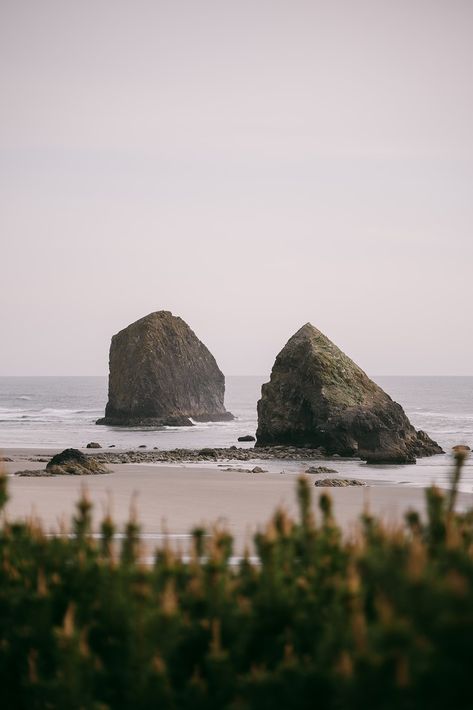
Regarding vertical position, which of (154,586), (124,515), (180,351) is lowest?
(124,515)

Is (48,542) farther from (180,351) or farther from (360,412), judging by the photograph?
(180,351)

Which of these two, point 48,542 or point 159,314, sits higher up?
point 159,314

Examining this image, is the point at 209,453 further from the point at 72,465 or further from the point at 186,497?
the point at 186,497

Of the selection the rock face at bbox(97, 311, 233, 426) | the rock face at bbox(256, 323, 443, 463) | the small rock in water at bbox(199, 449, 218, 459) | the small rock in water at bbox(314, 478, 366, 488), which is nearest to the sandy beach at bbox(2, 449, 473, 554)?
the small rock in water at bbox(314, 478, 366, 488)

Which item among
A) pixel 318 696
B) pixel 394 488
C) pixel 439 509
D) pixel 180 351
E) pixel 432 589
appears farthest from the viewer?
pixel 180 351

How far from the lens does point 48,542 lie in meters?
5.27

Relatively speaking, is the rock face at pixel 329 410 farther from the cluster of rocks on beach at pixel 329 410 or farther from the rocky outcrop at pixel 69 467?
the rocky outcrop at pixel 69 467

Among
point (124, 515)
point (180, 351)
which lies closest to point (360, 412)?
point (124, 515)

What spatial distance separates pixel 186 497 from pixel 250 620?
16.8 m

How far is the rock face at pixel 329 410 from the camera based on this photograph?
1590 inches

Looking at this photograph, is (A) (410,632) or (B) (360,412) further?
(B) (360,412)

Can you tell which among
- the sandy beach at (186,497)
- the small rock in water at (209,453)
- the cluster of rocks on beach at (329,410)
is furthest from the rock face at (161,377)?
the sandy beach at (186,497)

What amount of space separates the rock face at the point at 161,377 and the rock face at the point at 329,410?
37.9m

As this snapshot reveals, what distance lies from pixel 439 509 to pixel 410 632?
1894mm
